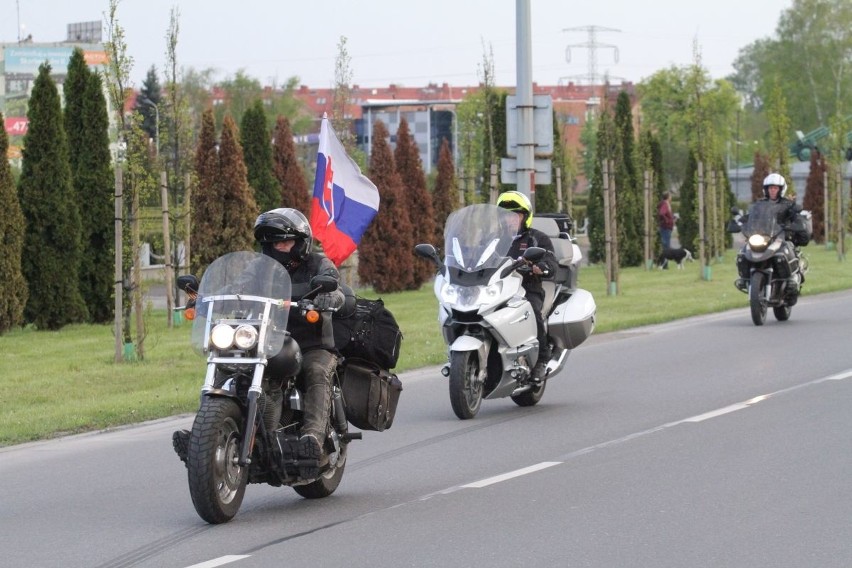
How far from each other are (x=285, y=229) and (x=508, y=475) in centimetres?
218

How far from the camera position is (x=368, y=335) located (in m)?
8.84

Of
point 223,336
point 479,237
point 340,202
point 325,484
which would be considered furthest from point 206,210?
point 223,336

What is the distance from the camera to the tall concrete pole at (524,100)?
20781 mm

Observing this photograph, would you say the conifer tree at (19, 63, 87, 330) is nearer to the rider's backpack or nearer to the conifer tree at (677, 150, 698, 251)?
the rider's backpack

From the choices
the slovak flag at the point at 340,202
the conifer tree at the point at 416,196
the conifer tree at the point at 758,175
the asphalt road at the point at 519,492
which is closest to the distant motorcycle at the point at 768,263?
the asphalt road at the point at 519,492

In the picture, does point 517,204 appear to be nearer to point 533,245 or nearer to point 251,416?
point 533,245

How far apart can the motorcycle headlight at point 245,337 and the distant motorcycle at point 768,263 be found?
1311cm

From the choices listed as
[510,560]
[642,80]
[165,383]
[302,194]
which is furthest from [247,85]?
[510,560]

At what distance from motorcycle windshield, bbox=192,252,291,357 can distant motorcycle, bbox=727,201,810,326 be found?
12824 millimetres

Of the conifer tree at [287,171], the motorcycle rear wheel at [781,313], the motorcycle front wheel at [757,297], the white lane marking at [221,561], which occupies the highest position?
the conifer tree at [287,171]

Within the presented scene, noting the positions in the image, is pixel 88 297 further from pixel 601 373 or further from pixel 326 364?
pixel 326 364

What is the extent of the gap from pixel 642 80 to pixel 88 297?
3948 inches

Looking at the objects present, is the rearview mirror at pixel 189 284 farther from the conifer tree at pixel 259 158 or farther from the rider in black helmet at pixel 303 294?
the conifer tree at pixel 259 158

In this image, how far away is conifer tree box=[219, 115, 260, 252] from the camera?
25875mm
